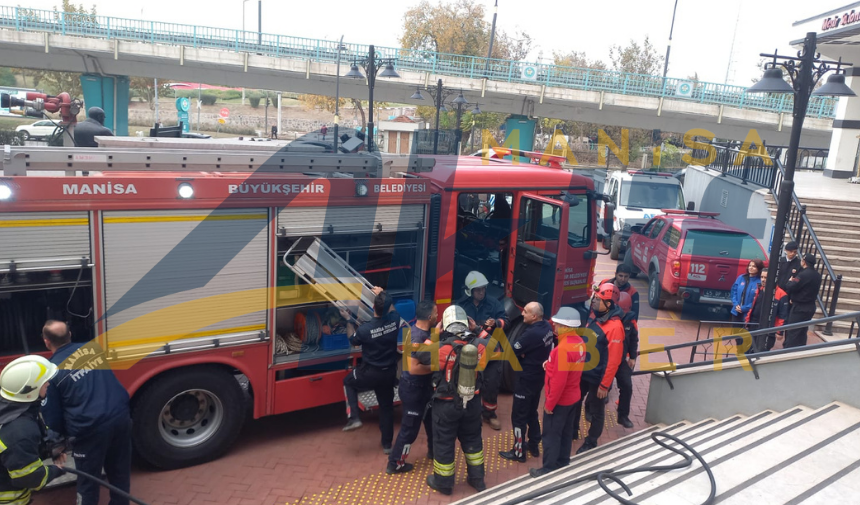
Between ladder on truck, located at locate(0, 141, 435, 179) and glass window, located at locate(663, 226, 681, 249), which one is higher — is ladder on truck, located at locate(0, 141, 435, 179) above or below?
above

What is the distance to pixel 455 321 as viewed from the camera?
5566 mm

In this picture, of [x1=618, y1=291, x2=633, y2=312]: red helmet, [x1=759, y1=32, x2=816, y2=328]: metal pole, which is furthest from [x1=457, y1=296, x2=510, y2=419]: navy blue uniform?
[x1=759, y1=32, x2=816, y2=328]: metal pole

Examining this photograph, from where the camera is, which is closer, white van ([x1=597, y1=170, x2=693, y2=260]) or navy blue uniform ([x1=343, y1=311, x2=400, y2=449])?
navy blue uniform ([x1=343, y1=311, x2=400, y2=449])

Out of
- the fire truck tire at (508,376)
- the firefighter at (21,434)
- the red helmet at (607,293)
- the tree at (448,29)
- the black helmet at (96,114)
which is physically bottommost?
the fire truck tire at (508,376)

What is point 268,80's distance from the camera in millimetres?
30688

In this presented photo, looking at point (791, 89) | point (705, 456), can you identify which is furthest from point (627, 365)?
point (791, 89)

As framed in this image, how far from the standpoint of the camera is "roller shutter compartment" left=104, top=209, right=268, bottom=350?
17.0 feet

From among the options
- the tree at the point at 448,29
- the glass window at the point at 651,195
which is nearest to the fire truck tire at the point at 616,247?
the glass window at the point at 651,195

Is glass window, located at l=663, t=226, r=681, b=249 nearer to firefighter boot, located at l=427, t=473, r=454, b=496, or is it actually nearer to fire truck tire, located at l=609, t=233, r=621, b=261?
fire truck tire, located at l=609, t=233, r=621, b=261

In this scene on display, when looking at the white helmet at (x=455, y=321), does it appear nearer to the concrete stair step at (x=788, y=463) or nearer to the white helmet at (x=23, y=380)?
the concrete stair step at (x=788, y=463)

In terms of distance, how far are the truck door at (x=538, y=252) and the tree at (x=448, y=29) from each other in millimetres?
39546

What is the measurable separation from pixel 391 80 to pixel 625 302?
24900mm

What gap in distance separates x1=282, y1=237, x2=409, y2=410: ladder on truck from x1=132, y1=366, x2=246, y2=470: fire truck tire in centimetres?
121

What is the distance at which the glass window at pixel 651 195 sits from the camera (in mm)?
17172
